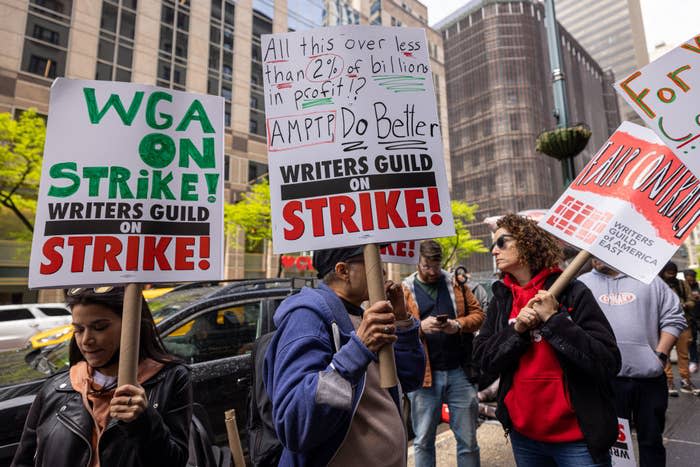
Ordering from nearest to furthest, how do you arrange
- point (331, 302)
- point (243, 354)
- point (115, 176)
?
point (331, 302), point (115, 176), point (243, 354)

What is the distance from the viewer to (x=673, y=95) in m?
2.07

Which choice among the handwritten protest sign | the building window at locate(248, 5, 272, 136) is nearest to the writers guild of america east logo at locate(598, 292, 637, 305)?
the handwritten protest sign

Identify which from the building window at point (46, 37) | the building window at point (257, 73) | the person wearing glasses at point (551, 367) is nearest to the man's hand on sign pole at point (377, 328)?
the person wearing glasses at point (551, 367)

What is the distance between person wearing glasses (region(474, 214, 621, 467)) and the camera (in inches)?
77.0

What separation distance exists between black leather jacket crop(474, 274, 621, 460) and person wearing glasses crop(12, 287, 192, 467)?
1554 millimetres

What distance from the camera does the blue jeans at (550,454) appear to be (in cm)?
195

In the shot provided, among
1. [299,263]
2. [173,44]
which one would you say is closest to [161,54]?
[173,44]

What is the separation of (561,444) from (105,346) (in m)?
2.13

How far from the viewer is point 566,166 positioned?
569 centimetres

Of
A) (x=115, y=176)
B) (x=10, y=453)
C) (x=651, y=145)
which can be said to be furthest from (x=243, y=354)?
(x=651, y=145)

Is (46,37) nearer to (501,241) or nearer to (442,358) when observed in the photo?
(442,358)

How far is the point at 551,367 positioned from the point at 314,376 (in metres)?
1.36

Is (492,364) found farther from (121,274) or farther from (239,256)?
(239,256)

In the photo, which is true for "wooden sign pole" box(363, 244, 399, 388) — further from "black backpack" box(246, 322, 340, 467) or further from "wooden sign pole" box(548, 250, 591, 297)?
"wooden sign pole" box(548, 250, 591, 297)
